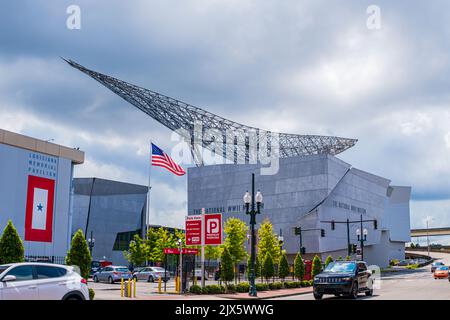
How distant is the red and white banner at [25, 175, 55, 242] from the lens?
2316 inches

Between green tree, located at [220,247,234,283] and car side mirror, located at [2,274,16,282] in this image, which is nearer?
car side mirror, located at [2,274,16,282]

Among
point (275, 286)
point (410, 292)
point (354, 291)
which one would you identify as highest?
point (354, 291)

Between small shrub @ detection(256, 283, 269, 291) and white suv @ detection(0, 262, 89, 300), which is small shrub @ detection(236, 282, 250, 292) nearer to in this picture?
small shrub @ detection(256, 283, 269, 291)

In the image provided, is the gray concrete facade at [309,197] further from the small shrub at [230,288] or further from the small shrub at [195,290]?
the small shrub at [195,290]

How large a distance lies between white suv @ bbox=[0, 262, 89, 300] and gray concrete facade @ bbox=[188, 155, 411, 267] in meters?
79.6

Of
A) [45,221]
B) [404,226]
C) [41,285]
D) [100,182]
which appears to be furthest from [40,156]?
[404,226]

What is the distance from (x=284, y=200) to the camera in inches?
3905

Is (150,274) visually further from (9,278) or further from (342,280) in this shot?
(9,278)

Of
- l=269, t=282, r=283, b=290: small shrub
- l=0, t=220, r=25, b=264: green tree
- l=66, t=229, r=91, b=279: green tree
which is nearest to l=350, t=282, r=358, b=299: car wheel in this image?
l=269, t=282, r=283, b=290: small shrub

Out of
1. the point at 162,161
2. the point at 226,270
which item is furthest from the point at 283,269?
the point at 162,161

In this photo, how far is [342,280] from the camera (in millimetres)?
26406

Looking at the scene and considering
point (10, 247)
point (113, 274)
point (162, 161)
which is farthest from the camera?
point (113, 274)

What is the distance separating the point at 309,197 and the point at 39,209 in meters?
51.0

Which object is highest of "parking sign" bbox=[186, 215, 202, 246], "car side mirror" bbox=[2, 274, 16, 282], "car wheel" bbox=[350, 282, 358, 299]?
"parking sign" bbox=[186, 215, 202, 246]
